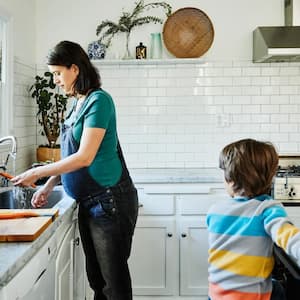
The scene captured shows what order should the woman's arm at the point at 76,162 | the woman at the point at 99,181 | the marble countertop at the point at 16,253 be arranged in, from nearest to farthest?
the marble countertop at the point at 16,253 < the woman's arm at the point at 76,162 < the woman at the point at 99,181

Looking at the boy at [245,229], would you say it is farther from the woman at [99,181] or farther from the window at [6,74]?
the window at [6,74]

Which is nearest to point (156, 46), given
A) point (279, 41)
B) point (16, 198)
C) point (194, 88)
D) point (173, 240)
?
point (194, 88)

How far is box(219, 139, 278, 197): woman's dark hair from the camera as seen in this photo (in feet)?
4.67

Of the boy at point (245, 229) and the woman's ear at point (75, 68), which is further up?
the woman's ear at point (75, 68)

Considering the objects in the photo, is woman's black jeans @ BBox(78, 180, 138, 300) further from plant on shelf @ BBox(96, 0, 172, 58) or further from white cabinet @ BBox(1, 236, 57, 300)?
plant on shelf @ BBox(96, 0, 172, 58)

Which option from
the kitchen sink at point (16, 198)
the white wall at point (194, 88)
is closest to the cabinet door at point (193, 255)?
the white wall at point (194, 88)

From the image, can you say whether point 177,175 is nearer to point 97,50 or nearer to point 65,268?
point 97,50

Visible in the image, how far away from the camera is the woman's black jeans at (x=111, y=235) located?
1935mm

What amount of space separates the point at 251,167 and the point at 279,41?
197 centimetres

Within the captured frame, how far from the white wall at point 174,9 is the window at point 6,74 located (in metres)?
0.62

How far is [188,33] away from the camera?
3.43m

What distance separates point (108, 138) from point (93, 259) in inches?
21.7

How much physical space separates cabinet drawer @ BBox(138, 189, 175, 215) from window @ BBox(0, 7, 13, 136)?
97 cm

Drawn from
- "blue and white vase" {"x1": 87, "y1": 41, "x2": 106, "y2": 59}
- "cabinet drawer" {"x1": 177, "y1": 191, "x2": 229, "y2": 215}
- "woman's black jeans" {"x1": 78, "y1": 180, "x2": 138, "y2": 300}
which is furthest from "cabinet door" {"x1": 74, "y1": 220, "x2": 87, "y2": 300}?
"blue and white vase" {"x1": 87, "y1": 41, "x2": 106, "y2": 59}
